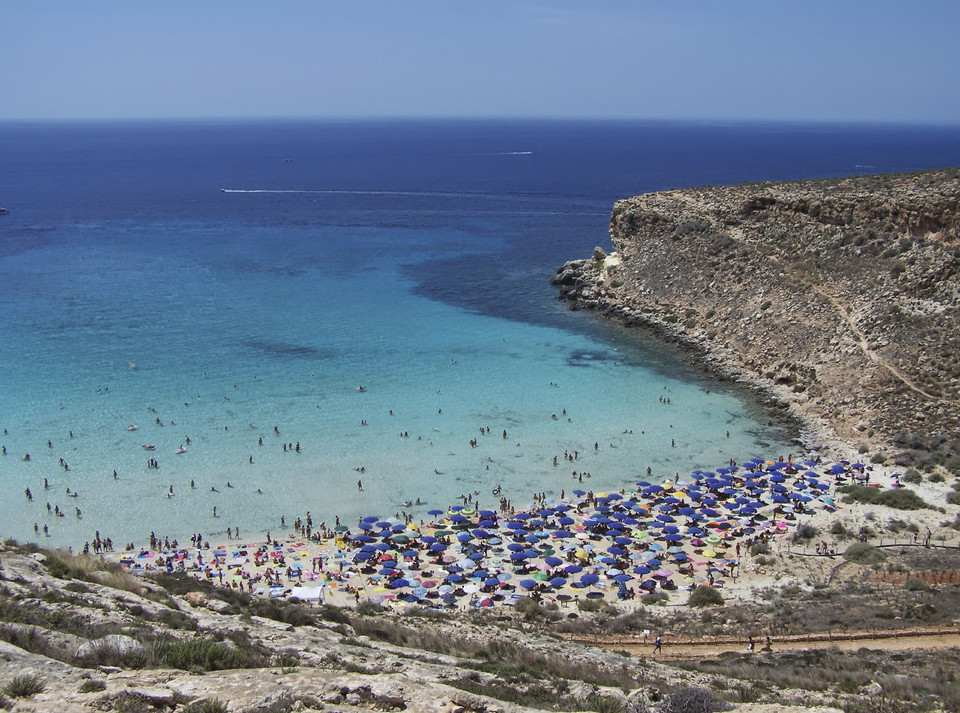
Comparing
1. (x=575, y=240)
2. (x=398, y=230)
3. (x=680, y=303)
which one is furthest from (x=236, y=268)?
(x=680, y=303)

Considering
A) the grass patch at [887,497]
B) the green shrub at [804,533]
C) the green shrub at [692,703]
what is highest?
the green shrub at [692,703]

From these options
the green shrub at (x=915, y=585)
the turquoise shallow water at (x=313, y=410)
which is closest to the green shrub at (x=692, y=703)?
the green shrub at (x=915, y=585)

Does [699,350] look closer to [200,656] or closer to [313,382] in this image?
[313,382]

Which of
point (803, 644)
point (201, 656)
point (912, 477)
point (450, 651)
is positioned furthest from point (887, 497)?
point (201, 656)

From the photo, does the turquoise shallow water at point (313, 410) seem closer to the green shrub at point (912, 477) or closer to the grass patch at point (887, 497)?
the green shrub at point (912, 477)

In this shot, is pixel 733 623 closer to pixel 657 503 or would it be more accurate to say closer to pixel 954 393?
pixel 657 503

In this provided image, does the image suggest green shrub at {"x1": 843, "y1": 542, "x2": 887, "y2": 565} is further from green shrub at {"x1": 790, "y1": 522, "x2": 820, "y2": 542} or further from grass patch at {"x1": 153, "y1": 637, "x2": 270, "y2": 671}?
grass patch at {"x1": 153, "y1": 637, "x2": 270, "y2": 671}

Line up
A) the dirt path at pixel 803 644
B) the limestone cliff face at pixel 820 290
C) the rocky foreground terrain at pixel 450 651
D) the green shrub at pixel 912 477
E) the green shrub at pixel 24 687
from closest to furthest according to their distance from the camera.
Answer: the green shrub at pixel 24 687 → the rocky foreground terrain at pixel 450 651 → the dirt path at pixel 803 644 → the green shrub at pixel 912 477 → the limestone cliff face at pixel 820 290

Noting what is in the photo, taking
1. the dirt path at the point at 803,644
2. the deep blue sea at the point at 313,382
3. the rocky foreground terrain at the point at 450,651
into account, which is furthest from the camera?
the deep blue sea at the point at 313,382
